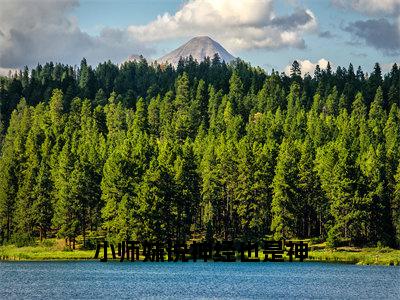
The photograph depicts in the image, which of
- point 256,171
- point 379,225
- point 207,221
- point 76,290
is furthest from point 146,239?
point 76,290

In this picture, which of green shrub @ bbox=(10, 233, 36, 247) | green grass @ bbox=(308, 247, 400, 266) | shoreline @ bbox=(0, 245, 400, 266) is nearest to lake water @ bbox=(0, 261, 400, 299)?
green grass @ bbox=(308, 247, 400, 266)

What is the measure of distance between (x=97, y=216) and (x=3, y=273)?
49177mm

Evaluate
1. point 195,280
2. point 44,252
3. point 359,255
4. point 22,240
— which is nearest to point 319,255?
point 359,255

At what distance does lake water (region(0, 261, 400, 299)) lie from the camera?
2933 inches

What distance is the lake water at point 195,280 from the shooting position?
244ft

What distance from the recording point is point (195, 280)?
87.9m

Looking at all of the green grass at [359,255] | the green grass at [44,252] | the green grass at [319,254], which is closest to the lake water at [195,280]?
the green grass at [359,255]

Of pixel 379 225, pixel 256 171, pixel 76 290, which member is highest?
pixel 256 171

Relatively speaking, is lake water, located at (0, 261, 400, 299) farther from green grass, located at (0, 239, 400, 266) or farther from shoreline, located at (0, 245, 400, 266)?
green grass, located at (0, 239, 400, 266)

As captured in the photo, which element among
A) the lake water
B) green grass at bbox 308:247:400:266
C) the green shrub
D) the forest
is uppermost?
the forest

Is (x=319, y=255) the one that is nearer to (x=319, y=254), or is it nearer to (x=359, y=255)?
(x=319, y=254)

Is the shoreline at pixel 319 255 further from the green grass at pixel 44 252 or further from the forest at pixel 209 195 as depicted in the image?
the forest at pixel 209 195

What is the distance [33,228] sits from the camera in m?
142

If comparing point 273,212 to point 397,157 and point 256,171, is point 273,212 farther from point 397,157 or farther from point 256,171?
point 397,157
